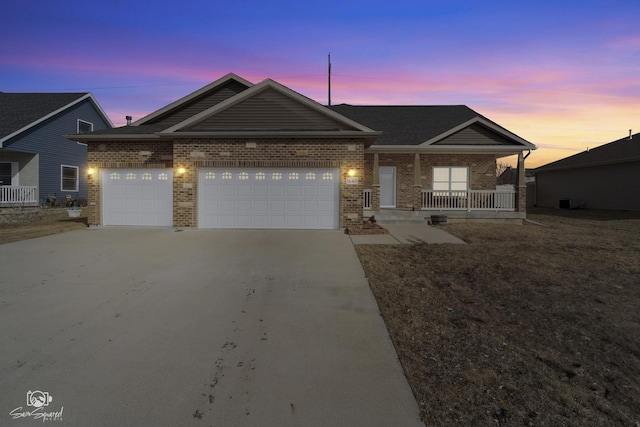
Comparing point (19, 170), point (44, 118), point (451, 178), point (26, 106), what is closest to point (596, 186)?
point (451, 178)

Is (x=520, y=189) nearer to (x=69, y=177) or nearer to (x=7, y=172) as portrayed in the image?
(x=69, y=177)

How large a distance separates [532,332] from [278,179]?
9388mm

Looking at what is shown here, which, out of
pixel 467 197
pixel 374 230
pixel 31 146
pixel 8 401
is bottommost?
pixel 8 401

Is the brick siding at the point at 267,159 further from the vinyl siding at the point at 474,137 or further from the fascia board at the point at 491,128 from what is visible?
the vinyl siding at the point at 474,137

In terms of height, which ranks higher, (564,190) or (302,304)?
(564,190)

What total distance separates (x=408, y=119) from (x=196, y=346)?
60.3 feet

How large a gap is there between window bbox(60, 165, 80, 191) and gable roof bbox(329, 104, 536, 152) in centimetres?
A: 1783

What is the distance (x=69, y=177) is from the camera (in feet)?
77.6

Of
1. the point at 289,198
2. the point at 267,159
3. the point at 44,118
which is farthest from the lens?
the point at 44,118

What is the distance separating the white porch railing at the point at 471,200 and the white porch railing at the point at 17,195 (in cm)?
2065

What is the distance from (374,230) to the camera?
12.2 m

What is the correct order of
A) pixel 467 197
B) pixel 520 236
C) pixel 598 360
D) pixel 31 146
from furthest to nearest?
1. pixel 31 146
2. pixel 467 197
3. pixel 520 236
4. pixel 598 360

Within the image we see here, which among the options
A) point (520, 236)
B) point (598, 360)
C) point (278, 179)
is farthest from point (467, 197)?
point (598, 360)

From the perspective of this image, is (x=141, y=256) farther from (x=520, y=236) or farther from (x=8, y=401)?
(x=520, y=236)
